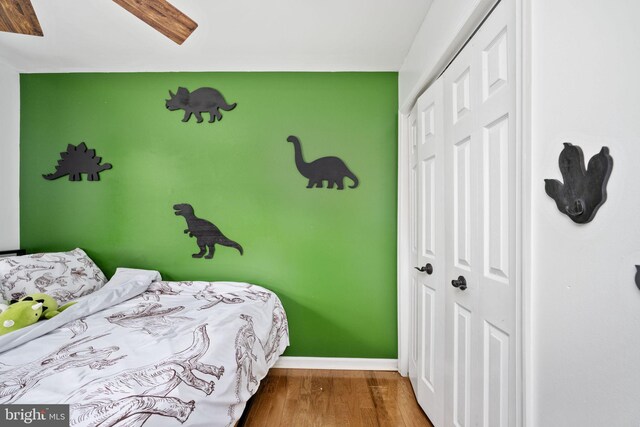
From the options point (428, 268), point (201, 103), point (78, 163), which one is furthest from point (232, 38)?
point (428, 268)

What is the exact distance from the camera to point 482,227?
1.23m

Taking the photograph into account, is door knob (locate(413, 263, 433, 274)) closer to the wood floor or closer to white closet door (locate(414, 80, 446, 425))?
white closet door (locate(414, 80, 446, 425))

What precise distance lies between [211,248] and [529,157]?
2337mm

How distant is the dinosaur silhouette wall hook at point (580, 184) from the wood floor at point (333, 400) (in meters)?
1.70

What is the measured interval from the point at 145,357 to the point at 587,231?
1.62 meters

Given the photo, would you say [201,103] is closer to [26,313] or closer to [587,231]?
[26,313]

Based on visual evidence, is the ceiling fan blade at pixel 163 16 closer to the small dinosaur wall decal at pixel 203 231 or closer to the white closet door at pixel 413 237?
the small dinosaur wall decal at pixel 203 231

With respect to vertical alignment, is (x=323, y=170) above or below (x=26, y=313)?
above

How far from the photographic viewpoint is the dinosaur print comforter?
98 centimetres

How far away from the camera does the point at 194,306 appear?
201 centimetres

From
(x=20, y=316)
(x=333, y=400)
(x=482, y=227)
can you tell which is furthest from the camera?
(x=333, y=400)

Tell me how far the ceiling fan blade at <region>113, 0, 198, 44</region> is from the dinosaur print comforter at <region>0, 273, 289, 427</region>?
1.74 metres

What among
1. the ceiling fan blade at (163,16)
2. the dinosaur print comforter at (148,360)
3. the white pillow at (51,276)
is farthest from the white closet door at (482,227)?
the white pillow at (51,276)

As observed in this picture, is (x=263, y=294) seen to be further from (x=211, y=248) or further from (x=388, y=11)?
(x=388, y=11)
